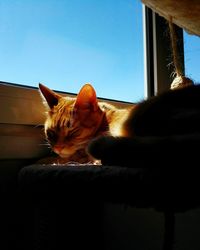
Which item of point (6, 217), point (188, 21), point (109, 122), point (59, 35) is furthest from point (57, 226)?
point (188, 21)

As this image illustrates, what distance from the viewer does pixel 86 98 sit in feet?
3.44

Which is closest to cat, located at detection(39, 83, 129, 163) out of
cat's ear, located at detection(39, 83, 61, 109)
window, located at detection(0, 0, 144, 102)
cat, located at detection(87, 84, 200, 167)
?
cat's ear, located at detection(39, 83, 61, 109)

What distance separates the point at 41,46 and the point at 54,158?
42cm

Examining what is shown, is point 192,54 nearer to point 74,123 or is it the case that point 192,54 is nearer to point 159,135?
point 74,123

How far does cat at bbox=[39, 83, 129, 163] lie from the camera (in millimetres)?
1021

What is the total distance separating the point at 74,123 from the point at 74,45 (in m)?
0.44

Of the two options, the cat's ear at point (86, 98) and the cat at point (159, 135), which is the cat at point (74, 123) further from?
the cat at point (159, 135)

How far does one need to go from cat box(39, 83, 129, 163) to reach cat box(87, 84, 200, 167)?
0.92 ft

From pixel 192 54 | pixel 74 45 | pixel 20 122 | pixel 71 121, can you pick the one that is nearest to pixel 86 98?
pixel 71 121

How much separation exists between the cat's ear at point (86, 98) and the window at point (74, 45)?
0.14 m

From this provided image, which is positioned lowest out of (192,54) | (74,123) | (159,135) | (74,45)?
(159,135)

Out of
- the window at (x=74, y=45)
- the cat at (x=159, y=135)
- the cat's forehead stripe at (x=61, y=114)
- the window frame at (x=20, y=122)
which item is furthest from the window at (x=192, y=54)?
the cat at (x=159, y=135)

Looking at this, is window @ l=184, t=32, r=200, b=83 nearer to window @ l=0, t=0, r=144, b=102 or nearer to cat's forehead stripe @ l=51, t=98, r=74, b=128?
window @ l=0, t=0, r=144, b=102

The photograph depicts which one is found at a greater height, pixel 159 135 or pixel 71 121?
pixel 71 121
